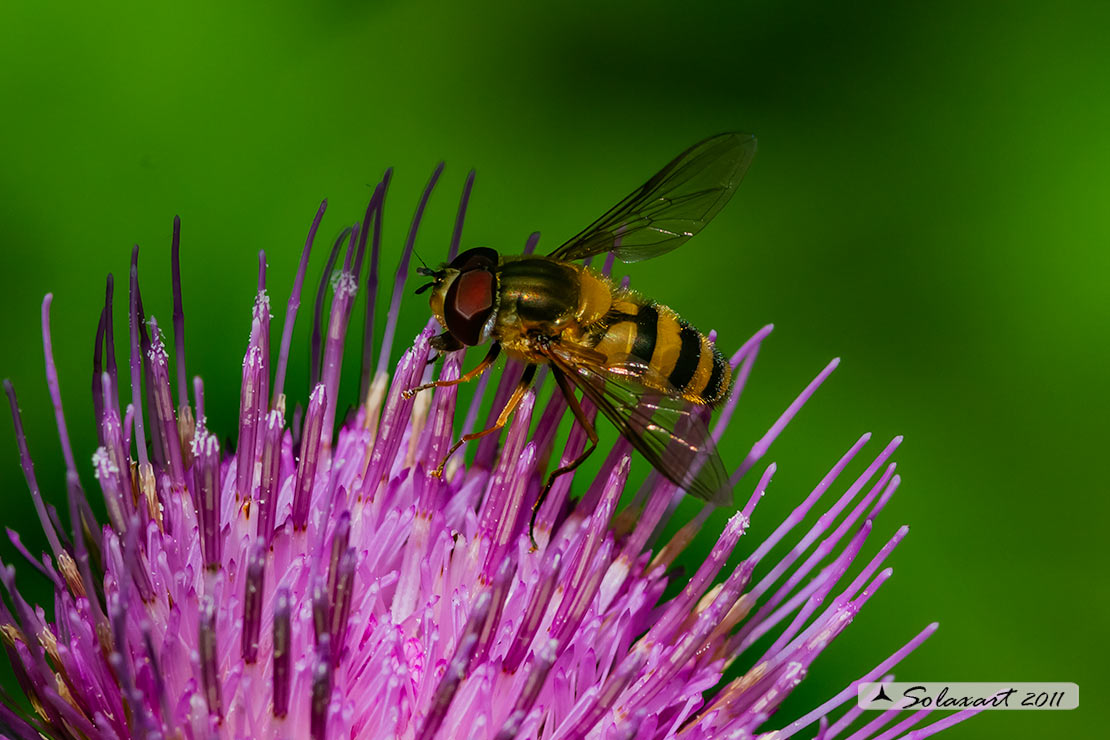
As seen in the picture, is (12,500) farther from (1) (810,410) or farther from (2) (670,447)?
(1) (810,410)

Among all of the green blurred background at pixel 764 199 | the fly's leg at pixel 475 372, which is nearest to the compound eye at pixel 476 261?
the fly's leg at pixel 475 372

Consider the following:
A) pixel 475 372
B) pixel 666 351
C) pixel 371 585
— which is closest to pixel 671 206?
pixel 666 351

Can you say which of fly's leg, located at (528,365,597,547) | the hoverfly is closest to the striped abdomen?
the hoverfly

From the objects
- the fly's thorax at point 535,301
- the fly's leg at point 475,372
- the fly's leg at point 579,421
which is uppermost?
the fly's thorax at point 535,301

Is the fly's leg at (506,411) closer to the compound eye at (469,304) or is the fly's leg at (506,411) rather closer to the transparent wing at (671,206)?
the compound eye at (469,304)

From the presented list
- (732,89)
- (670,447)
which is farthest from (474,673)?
(732,89)

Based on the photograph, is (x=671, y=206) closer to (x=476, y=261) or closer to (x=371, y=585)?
(x=476, y=261)
